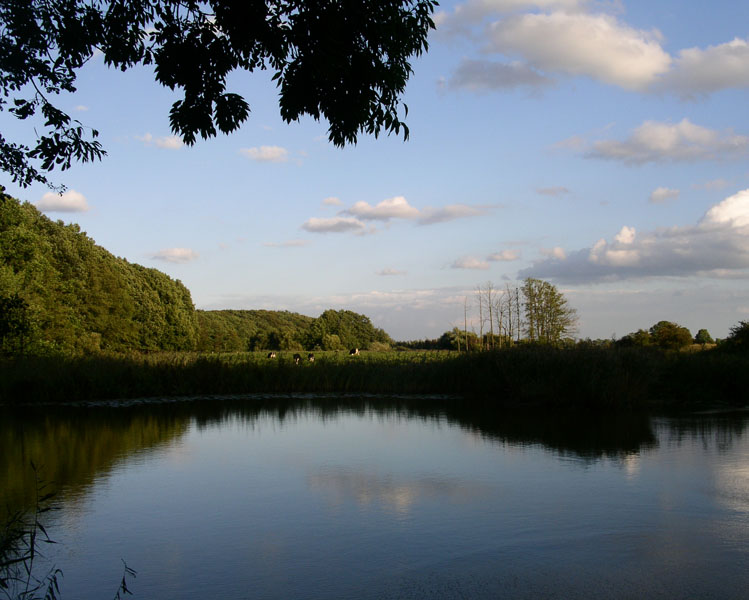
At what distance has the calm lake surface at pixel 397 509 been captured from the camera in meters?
3.92

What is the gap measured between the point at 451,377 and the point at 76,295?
2382 centimetres

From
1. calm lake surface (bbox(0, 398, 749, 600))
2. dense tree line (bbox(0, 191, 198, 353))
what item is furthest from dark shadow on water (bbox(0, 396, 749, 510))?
dense tree line (bbox(0, 191, 198, 353))

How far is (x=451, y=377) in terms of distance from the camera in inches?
657

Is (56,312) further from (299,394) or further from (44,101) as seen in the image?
(44,101)

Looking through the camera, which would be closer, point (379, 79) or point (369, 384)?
point (379, 79)

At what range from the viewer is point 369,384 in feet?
58.7

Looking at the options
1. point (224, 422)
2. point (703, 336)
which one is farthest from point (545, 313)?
point (224, 422)

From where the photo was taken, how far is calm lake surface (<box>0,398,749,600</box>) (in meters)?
3.92

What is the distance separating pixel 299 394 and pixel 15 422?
7352mm

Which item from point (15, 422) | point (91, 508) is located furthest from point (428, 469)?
point (15, 422)

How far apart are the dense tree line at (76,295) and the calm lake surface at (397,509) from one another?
7.14 feet

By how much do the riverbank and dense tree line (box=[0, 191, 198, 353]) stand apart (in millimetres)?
1792

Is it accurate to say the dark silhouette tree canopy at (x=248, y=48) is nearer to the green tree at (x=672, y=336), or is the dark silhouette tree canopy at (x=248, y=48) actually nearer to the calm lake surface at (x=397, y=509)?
the calm lake surface at (x=397, y=509)

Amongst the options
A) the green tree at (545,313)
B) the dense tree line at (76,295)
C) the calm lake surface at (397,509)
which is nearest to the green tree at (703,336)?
the green tree at (545,313)
